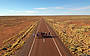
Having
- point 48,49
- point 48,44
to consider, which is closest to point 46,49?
point 48,49

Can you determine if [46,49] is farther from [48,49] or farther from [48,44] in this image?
[48,44]

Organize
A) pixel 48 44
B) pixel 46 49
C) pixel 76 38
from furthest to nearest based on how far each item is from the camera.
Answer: pixel 76 38
pixel 48 44
pixel 46 49

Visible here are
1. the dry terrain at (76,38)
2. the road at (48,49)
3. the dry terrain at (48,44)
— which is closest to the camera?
the road at (48,49)

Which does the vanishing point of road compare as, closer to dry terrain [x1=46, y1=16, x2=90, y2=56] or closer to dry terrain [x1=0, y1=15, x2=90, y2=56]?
dry terrain [x1=0, y1=15, x2=90, y2=56]

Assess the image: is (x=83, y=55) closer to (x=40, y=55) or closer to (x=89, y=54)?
(x=89, y=54)

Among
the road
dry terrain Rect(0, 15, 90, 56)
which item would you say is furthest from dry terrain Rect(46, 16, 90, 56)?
the road

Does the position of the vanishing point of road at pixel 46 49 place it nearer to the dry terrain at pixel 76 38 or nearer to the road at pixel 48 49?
the road at pixel 48 49

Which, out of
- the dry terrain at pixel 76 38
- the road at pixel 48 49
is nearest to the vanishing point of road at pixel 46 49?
the road at pixel 48 49

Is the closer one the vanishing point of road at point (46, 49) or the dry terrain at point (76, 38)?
the vanishing point of road at point (46, 49)

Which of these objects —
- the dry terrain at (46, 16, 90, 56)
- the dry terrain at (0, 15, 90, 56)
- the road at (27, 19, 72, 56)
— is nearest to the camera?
the road at (27, 19, 72, 56)

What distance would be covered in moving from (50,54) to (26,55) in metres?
3.62

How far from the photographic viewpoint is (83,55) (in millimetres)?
11242

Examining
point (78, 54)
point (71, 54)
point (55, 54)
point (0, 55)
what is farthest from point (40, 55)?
point (0, 55)

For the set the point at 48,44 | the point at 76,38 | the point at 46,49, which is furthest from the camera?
the point at 76,38
